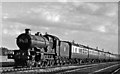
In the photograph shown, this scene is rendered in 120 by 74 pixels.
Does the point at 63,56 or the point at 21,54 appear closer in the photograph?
the point at 21,54

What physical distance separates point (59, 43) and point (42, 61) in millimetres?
5529

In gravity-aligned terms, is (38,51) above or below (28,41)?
below

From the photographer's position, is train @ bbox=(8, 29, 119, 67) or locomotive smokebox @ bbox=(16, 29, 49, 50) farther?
locomotive smokebox @ bbox=(16, 29, 49, 50)

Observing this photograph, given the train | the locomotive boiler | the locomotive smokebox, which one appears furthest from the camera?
the locomotive smokebox

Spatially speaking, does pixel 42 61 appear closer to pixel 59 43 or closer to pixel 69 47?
pixel 59 43

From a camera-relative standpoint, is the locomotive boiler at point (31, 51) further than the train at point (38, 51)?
No

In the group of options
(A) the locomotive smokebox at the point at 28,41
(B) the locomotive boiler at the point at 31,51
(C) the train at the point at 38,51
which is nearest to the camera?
(B) the locomotive boiler at the point at 31,51

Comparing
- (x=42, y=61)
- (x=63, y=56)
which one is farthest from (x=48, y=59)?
(x=63, y=56)

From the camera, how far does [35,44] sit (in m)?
24.2

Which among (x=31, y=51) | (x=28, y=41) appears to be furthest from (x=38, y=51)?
(x=28, y=41)

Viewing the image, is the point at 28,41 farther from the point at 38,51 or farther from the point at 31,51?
the point at 38,51

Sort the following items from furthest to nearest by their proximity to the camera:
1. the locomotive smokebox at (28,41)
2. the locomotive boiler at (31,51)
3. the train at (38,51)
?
the locomotive smokebox at (28,41)
the train at (38,51)
the locomotive boiler at (31,51)

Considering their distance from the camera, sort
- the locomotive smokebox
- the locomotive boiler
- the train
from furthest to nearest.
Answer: the locomotive smokebox, the train, the locomotive boiler

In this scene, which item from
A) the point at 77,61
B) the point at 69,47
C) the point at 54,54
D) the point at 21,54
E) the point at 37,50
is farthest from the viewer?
the point at 77,61
